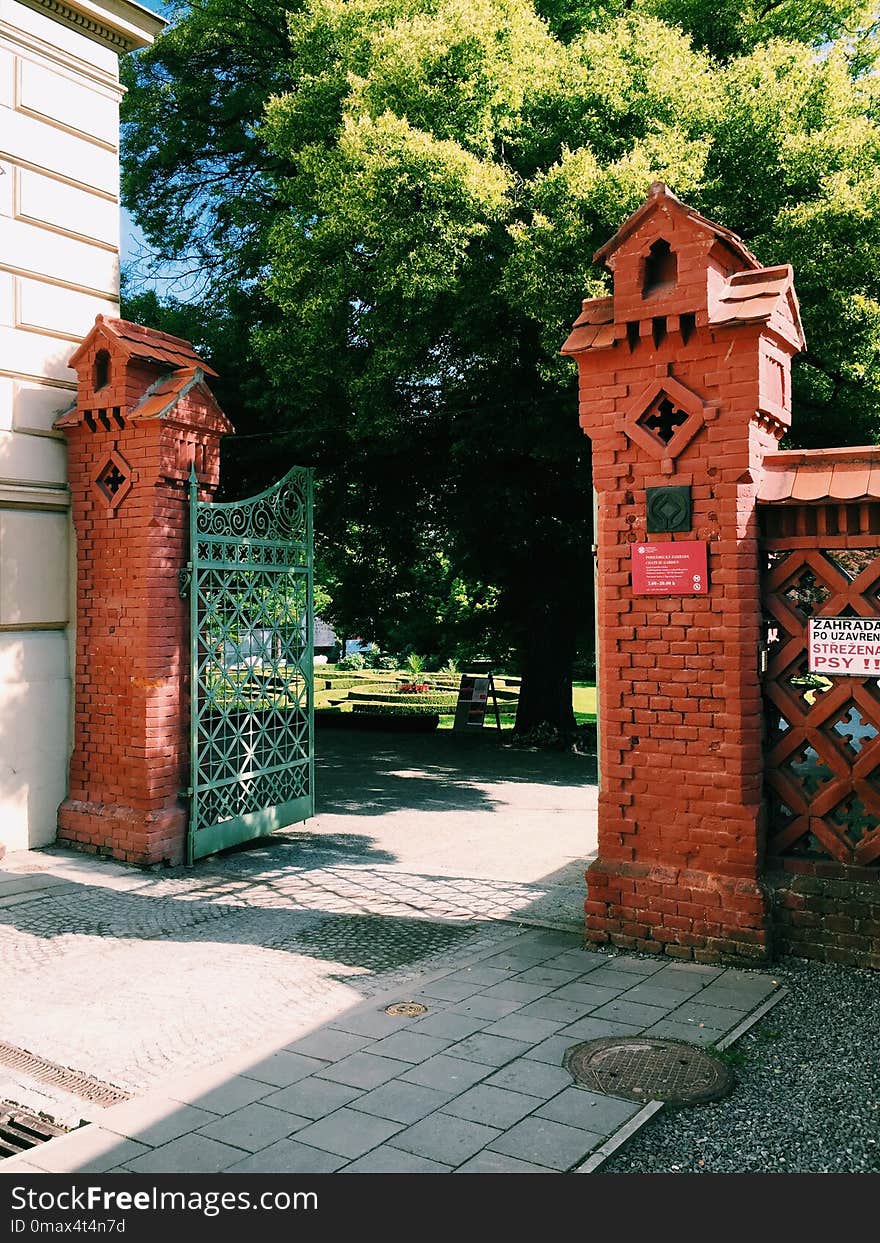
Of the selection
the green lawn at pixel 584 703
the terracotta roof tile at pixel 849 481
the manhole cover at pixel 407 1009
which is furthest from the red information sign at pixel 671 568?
the green lawn at pixel 584 703

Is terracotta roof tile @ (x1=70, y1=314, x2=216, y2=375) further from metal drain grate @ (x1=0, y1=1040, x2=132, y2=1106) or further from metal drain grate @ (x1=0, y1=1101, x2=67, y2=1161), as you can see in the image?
metal drain grate @ (x1=0, y1=1101, x2=67, y2=1161)

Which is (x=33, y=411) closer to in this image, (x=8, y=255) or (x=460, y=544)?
(x=8, y=255)

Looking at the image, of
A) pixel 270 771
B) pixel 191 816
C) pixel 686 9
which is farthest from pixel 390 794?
pixel 686 9

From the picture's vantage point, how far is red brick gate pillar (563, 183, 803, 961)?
5.98 meters

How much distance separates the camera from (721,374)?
6.04 metres

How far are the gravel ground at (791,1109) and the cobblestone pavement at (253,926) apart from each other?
1938mm

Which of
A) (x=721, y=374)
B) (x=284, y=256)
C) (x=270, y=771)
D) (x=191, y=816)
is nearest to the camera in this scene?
(x=721, y=374)

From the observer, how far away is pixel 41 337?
8836 mm

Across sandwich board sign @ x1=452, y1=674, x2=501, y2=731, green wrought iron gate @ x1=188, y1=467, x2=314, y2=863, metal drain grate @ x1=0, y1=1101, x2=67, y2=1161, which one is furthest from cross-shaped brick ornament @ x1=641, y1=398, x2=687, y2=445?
sandwich board sign @ x1=452, y1=674, x2=501, y2=731

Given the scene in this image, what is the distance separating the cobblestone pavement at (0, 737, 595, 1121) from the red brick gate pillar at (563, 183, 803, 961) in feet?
3.60

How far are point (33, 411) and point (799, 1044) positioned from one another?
24.8 ft

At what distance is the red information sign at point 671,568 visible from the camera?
20.0ft

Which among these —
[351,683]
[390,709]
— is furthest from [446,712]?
[351,683]

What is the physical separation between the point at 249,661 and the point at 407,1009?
5081 millimetres
